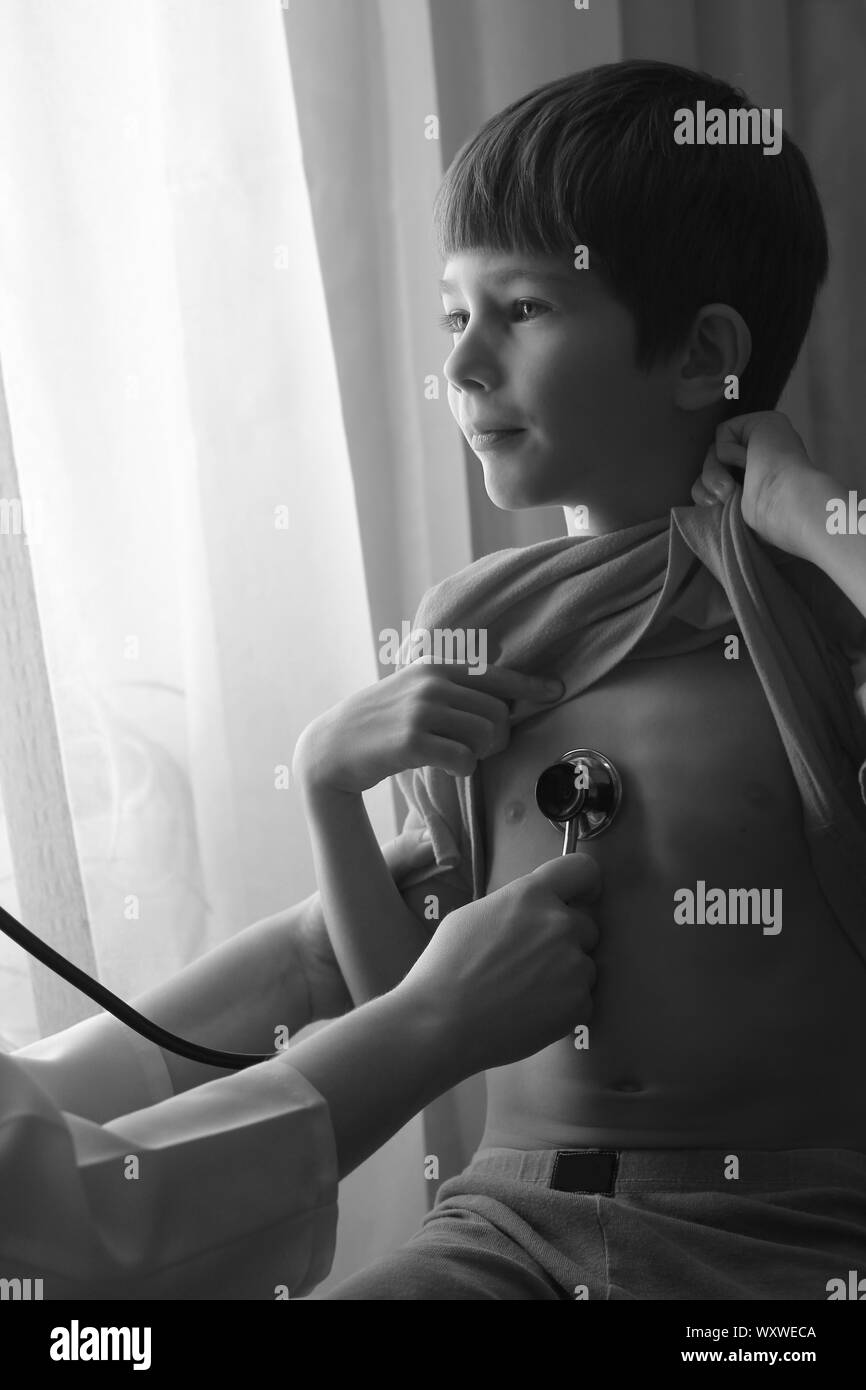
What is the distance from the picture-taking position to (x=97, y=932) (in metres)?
1.00

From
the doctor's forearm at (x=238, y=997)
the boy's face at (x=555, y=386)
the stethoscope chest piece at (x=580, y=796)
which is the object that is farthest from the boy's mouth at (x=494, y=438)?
the doctor's forearm at (x=238, y=997)

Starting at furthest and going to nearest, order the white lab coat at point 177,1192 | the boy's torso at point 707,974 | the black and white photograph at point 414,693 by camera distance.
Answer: the boy's torso at point 707,974 < the black and white photograph at point 414,693 < the white lab coat at point 177,1192

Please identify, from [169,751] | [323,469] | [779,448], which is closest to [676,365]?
[779,448]

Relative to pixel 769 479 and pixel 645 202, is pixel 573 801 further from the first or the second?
pixel 645 202

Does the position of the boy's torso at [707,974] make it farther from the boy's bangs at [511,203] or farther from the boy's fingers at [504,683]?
the boy's bangs at [511,203]

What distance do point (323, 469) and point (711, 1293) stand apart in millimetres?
692

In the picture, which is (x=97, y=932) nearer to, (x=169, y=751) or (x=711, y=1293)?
(x=169, y=751)

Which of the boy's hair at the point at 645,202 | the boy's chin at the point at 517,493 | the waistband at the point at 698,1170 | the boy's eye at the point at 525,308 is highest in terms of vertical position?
the boy's hair at the point at 645,202

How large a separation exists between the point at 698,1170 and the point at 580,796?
24 cm

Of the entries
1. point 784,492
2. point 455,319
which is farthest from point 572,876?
point 455,319

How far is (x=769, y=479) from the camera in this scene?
2.69ft

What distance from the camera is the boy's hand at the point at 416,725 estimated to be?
86 cm

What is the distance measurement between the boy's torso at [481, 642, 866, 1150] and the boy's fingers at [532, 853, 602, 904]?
0.06 feet

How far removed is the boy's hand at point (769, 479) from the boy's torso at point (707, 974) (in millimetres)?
105
